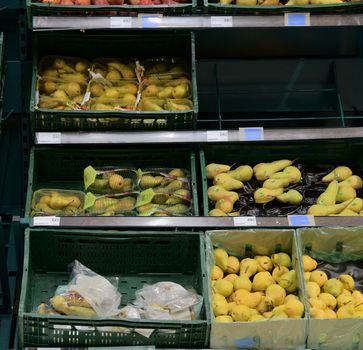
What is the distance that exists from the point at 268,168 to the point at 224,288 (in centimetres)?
88

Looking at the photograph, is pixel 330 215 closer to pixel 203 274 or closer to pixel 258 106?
pixel 203 274

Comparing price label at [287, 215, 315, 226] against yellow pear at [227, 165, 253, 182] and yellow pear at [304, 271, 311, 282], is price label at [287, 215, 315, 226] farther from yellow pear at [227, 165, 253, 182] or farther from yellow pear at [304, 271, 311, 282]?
yellow pear at [227, 165, 253, 182]

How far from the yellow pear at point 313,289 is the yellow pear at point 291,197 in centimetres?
57

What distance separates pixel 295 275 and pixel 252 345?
48cm

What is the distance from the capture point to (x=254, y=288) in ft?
12.7

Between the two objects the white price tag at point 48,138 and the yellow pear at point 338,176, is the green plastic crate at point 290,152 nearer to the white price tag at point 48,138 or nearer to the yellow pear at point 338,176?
the yellow pear at point 338,176

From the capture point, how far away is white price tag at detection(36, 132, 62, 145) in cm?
414

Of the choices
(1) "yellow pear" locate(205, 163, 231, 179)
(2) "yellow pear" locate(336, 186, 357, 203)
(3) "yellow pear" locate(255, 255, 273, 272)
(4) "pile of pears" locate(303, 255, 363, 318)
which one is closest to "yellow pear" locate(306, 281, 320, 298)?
(4) "pile of pears" locate(303, 255, 363, 318)

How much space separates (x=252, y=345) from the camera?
3.52 metres

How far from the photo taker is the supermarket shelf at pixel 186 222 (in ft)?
12.8

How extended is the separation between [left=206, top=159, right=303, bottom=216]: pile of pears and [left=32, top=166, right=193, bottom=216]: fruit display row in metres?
0.15

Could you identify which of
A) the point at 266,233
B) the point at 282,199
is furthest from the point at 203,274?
the point at 282,199

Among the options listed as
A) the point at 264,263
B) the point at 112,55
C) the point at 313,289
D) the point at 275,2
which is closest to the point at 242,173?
the point at 264,263

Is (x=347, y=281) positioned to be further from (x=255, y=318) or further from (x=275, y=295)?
(x=255, y=318)
